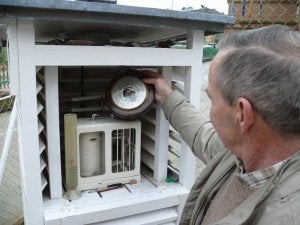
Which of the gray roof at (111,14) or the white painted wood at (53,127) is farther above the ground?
the gray roof at (111,14)

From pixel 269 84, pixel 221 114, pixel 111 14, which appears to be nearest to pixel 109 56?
pixel 111 14

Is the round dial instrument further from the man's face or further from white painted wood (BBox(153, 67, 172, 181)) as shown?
the man's face

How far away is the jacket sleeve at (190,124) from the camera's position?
122 cm

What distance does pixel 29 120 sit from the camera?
40.5 inches

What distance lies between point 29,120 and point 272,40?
0.75 meters

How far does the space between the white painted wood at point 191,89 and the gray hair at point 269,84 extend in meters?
0.54

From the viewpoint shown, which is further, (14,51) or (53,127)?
(53,127)

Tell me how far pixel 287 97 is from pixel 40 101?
36.3 inches

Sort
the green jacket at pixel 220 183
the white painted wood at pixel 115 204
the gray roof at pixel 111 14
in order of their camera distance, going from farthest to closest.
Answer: the white painted wood at pixel 115 204 < the gray roof at pixel 111 14 < the green jacket at pixel 220 183


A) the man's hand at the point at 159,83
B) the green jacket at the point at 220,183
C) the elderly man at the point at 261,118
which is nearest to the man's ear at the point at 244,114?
the elderly man at the point at 261,118

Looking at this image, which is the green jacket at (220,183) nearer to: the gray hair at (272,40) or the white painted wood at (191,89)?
the white painted wood at (191,89)

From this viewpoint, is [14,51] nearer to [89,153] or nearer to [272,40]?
[89,153]

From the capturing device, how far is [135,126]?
1.32 metres

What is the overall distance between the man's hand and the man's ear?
60 centimetres
